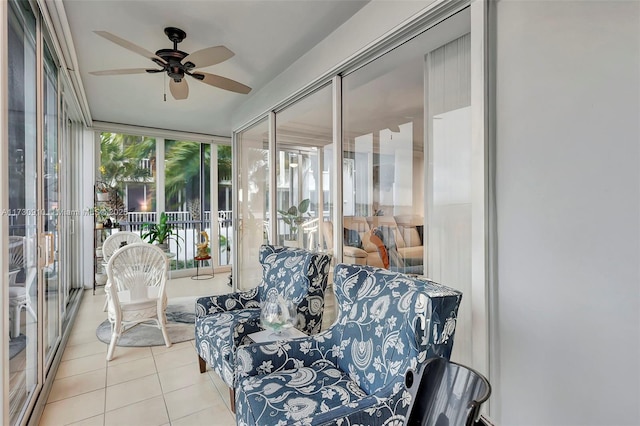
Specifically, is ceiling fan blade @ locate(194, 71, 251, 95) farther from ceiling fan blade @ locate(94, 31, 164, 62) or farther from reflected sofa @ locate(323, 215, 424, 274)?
reflected sofa @ locate(323, 215, 424, 274)

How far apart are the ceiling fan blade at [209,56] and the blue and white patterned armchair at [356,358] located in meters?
1.73

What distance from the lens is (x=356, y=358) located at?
5.32ft

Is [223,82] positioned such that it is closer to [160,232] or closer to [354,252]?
[354,252]

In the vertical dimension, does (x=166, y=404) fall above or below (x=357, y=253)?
below

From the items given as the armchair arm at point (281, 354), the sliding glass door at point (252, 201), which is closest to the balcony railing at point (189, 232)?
the sliding glass door at point (252, 201)

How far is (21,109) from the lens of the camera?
72.9 inches

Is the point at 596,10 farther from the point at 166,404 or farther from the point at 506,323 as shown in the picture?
the point at 166,404

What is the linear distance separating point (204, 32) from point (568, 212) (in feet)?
8.96

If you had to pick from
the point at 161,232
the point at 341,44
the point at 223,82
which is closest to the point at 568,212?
the point at 341,44

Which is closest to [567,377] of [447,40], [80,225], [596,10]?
[596,10]

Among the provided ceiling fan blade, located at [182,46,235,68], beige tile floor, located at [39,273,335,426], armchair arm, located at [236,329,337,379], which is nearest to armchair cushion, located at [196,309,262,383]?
beige tile floor, located at [39,273,335,426]

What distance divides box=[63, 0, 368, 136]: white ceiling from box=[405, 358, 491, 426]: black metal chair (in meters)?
2.34

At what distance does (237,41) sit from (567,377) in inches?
121

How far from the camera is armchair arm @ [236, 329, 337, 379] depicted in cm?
165
